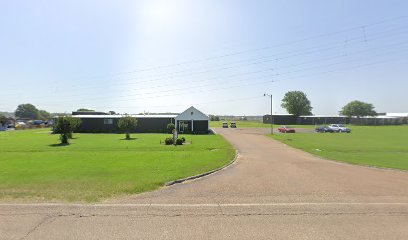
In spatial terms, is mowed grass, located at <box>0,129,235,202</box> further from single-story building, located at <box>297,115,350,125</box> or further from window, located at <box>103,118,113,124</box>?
single-story building, located at <box>297,115,350,125</box>

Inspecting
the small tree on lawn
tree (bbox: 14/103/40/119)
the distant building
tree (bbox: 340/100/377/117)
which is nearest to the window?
the small tree on lawn

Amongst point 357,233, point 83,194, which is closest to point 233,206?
point 357,233

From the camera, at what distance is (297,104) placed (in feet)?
413

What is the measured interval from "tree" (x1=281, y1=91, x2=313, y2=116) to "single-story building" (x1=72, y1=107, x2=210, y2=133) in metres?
79.6

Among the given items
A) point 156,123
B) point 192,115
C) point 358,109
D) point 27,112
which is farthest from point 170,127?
point 27,112

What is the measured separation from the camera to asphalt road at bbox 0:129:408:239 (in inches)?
267

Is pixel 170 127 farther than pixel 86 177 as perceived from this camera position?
Yes

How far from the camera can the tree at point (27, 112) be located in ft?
495

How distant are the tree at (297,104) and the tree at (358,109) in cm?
3180

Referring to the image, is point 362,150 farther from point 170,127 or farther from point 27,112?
point 27,112

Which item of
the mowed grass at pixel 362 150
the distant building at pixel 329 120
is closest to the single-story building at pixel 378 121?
the distant building at pixel 329 120

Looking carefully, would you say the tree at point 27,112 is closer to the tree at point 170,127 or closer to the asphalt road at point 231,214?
→ the tree at point 170,127

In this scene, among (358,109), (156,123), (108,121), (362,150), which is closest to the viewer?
(362,150)

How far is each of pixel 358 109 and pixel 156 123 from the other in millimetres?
122406
